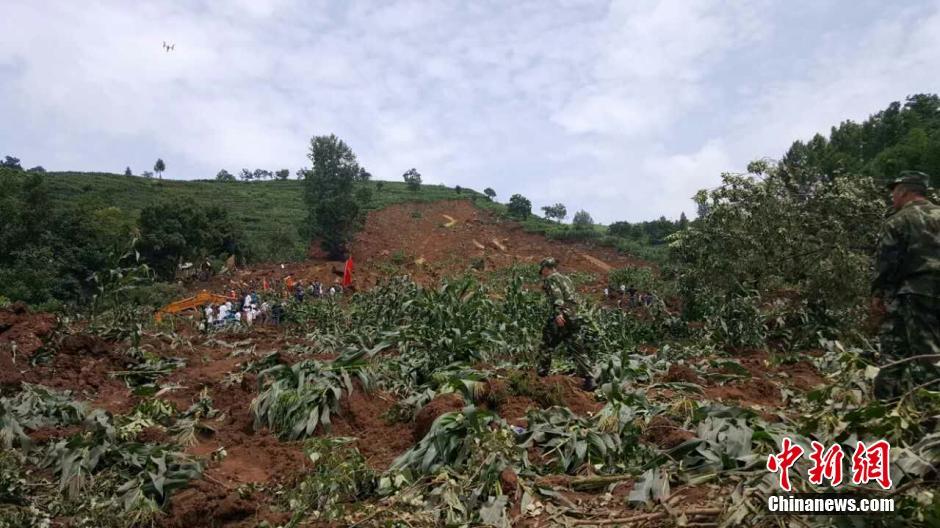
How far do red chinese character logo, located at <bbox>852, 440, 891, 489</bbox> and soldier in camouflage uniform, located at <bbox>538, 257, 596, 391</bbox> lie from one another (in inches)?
164

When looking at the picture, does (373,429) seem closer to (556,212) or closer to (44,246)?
(44,246)

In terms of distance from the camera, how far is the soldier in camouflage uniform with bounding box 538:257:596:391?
689 centimetres

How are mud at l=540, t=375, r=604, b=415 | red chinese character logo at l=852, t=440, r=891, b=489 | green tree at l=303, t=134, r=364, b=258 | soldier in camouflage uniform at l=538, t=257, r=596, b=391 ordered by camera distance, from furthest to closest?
green tree at l=303, t=134, r=364, b=258 < soldier in camouflage uniform at l=538, t=257, r=596, b=391 < mud at l=540, t=375, r=604, b=415 < red chinese character logo at l=852, t=440, r=891, b=489

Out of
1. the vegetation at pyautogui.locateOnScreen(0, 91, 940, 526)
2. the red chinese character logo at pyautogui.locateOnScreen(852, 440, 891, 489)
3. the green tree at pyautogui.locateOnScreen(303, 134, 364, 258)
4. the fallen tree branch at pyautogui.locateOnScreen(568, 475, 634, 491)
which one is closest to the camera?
the red chinese character logo at pyautogui.locateOnScreen(852, 440, 891, 489)

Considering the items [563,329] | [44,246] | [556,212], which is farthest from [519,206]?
[563,329]

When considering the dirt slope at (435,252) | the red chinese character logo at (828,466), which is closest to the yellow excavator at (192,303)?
the dirt slope at (435,252)

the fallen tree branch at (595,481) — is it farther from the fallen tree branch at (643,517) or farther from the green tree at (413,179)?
the green tree at (413,179)

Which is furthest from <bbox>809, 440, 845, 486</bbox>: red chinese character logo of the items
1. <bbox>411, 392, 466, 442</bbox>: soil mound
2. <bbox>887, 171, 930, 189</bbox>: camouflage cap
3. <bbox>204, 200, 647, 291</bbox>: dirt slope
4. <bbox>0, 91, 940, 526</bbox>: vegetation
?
<bbox>204, 200, 647, 291</bbox>: dirt slope

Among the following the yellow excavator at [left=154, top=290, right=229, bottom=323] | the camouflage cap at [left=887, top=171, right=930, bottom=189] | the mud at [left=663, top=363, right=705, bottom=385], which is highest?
the camouflage cap at [left=887, top=171, right=930, bottom=189]

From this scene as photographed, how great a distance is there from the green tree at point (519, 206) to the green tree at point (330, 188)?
622 inches

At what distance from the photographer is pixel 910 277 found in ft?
13.0

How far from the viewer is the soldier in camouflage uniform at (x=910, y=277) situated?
385 centimetres

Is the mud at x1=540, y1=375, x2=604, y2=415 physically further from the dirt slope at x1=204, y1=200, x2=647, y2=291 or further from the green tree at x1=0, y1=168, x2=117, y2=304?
the dirt slope at x1=204, y1=200, x2=647, y2=291

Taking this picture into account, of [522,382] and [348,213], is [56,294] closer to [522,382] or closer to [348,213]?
[348,213]
